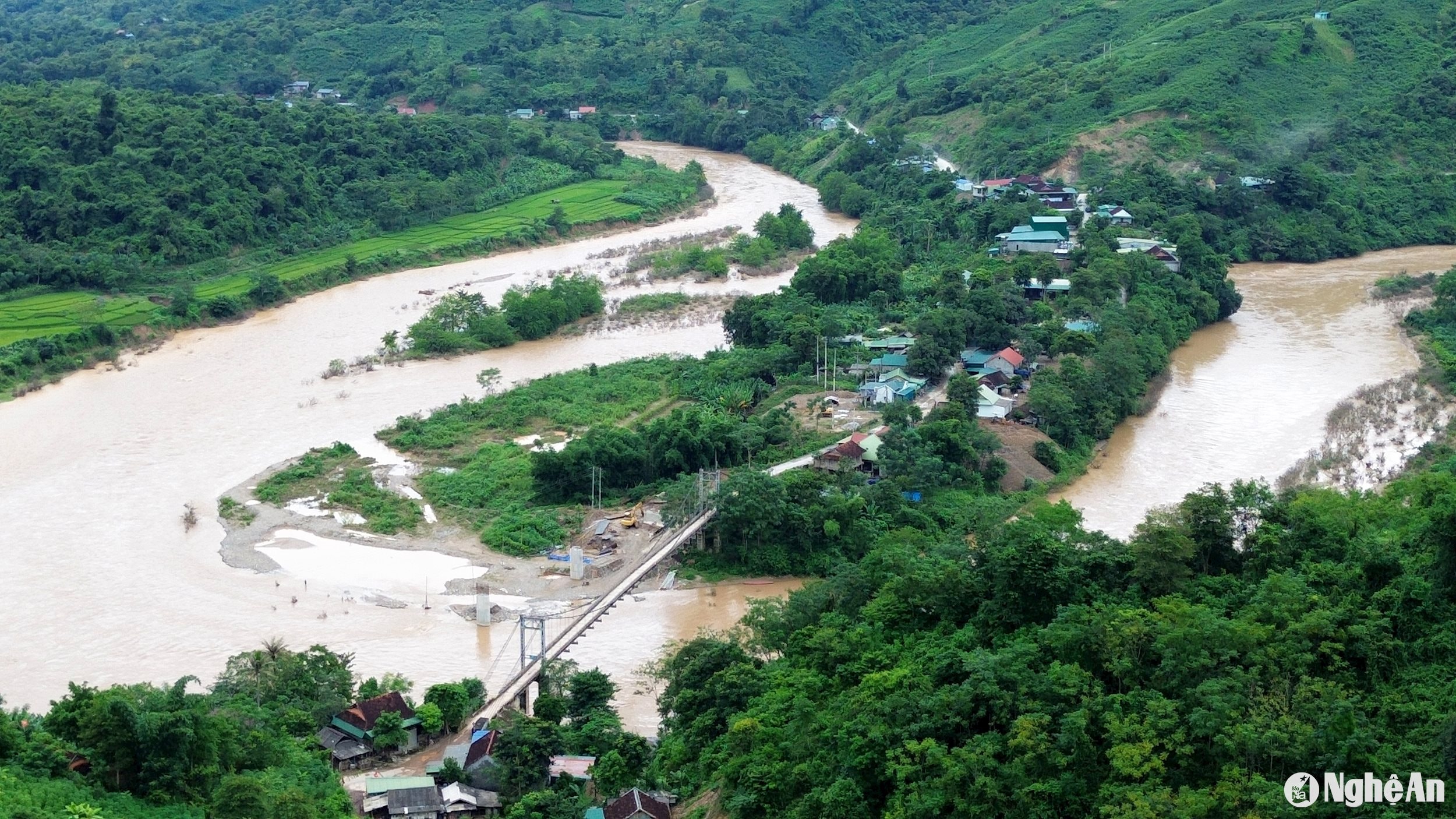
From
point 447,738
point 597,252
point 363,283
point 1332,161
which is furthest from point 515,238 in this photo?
point 447,738

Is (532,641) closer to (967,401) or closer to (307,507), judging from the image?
(307,507)

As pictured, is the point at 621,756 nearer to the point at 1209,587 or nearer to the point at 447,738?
the point at 447,738

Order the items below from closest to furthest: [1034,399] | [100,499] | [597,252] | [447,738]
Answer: [447,738] → [100,499] → [1034,399] → [597,252]

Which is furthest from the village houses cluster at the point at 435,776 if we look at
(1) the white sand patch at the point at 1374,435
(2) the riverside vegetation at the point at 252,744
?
(1) the white sand patch at the point at 1374,435

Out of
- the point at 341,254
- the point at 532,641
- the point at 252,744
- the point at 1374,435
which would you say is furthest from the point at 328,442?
the point at 1374,435

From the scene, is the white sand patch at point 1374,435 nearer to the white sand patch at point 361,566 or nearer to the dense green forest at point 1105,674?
the dense green forest at point 1105,674

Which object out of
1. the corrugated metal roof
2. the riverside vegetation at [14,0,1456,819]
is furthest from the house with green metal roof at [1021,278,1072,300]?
the corrugated metal roof

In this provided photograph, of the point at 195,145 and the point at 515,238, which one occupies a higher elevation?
the point at 195,145
